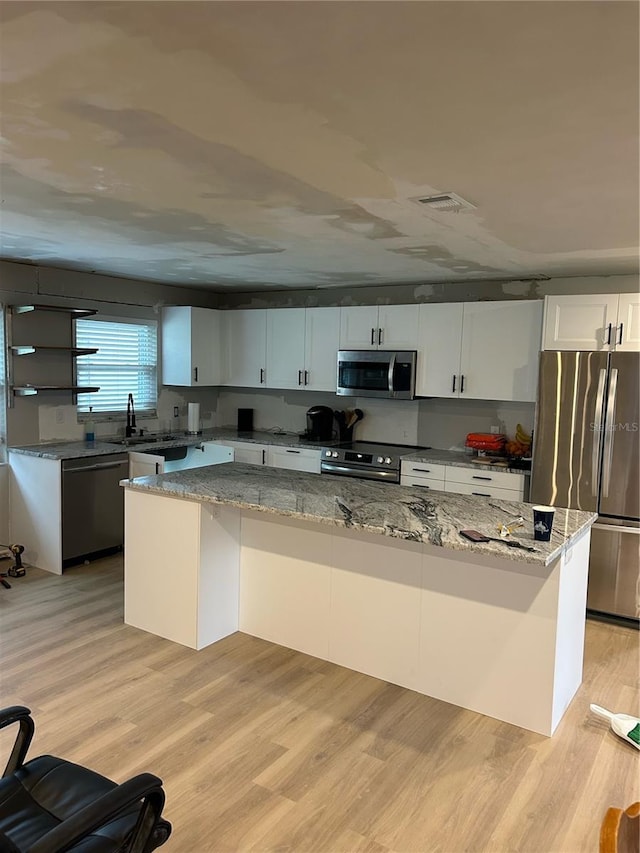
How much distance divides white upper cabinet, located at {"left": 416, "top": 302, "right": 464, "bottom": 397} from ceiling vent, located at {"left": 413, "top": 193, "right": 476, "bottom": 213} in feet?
7.81

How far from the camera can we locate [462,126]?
185 cm

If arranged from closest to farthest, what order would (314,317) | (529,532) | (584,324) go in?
(529,532) < (584,324) < (314,317)

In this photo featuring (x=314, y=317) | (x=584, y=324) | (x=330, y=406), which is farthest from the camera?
(x=330, y=406)

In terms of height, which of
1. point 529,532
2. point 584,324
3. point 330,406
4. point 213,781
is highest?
point 584,324

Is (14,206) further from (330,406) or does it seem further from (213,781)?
(330,406)

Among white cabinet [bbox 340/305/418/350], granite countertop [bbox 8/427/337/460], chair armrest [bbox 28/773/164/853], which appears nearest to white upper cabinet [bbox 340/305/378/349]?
white cabinet [bbox 340/305/418/350]

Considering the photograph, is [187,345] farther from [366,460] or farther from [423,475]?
[423,475]

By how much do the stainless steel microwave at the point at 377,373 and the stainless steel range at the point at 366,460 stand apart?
49cm

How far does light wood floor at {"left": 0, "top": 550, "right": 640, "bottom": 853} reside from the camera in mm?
2219

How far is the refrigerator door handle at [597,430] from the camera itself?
404cm

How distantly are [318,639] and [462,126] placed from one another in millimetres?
2693

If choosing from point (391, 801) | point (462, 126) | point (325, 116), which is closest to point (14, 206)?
point (325, 116)

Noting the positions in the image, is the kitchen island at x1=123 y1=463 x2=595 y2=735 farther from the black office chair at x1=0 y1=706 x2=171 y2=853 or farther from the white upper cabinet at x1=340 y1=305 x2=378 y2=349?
the white upper cabinet at x1=340 y1=305 x2=378 y2=349

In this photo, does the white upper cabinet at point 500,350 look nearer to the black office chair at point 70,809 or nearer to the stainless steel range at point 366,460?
the stainless steel range at point 366,460
